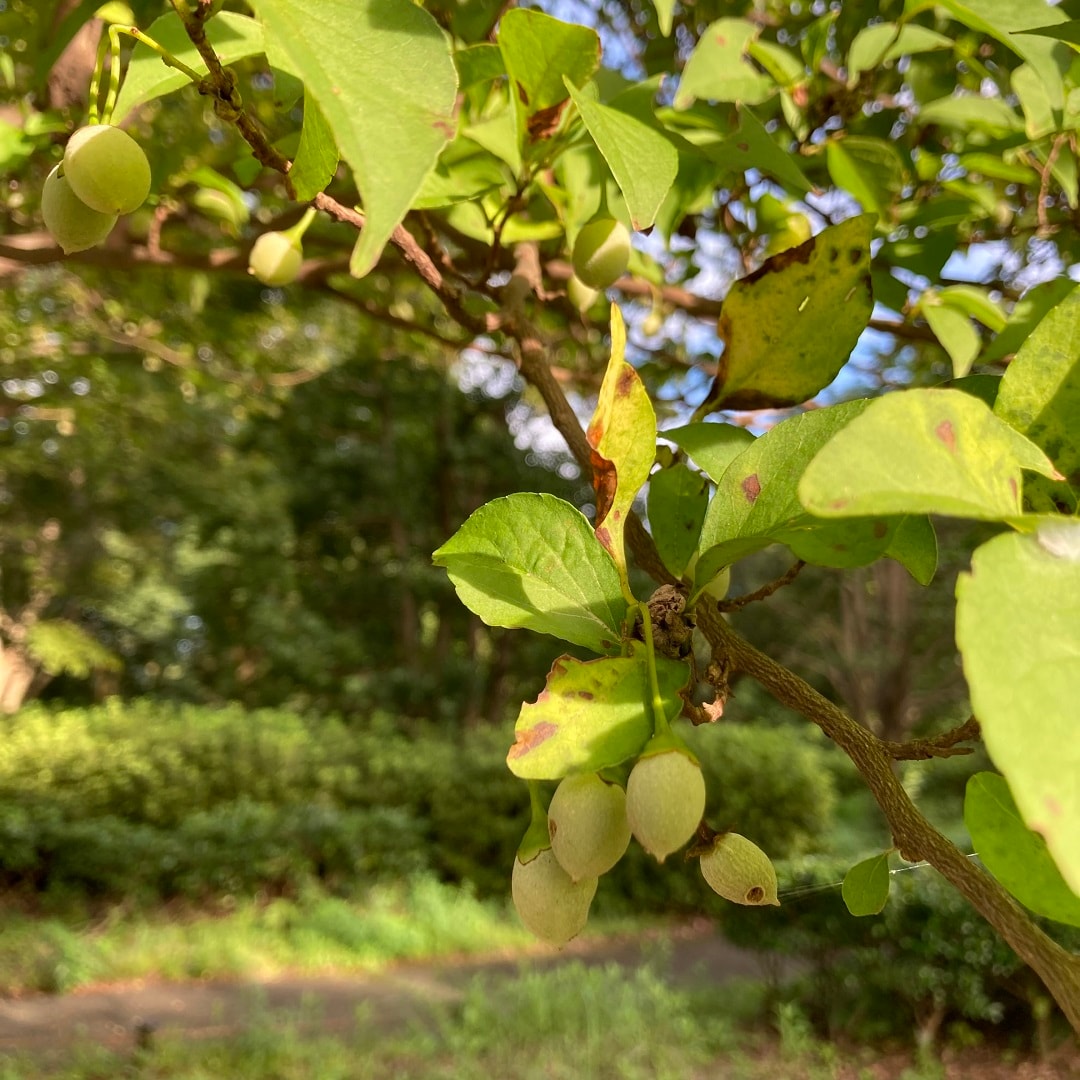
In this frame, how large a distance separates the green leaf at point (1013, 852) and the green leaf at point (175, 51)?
1.56 ft

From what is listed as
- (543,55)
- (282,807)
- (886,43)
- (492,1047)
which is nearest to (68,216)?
(543,55)

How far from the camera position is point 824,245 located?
0.46 meters

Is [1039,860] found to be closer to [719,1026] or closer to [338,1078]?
[338,1078]

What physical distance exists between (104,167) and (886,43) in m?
0.77

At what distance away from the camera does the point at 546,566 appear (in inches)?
15.9

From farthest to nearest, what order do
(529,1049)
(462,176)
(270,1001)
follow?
(270,1001), (529,1049), (462,176)

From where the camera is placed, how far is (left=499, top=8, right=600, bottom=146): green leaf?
0.55 metres

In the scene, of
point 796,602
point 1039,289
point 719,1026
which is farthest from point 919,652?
point 1039,289

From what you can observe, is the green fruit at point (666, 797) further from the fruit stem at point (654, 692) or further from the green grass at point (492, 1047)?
the green grass at point (492, 1047)

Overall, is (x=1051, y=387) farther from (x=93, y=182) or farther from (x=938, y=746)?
(x=93, y=182)

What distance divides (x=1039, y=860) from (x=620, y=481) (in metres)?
0.22

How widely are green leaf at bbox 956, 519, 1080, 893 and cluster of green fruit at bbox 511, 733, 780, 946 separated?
6.8 inches

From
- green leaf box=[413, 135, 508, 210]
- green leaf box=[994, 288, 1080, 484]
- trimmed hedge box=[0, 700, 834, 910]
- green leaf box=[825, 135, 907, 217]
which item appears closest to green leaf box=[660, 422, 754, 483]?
green leaf box=[994, 288, 1080, 484]

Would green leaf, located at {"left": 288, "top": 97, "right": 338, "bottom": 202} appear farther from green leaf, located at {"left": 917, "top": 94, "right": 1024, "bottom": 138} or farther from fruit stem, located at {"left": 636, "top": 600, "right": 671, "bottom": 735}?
A: green leaf, located at {"left": 917, "top": 94, "right": 1024, "bottom": 138}
